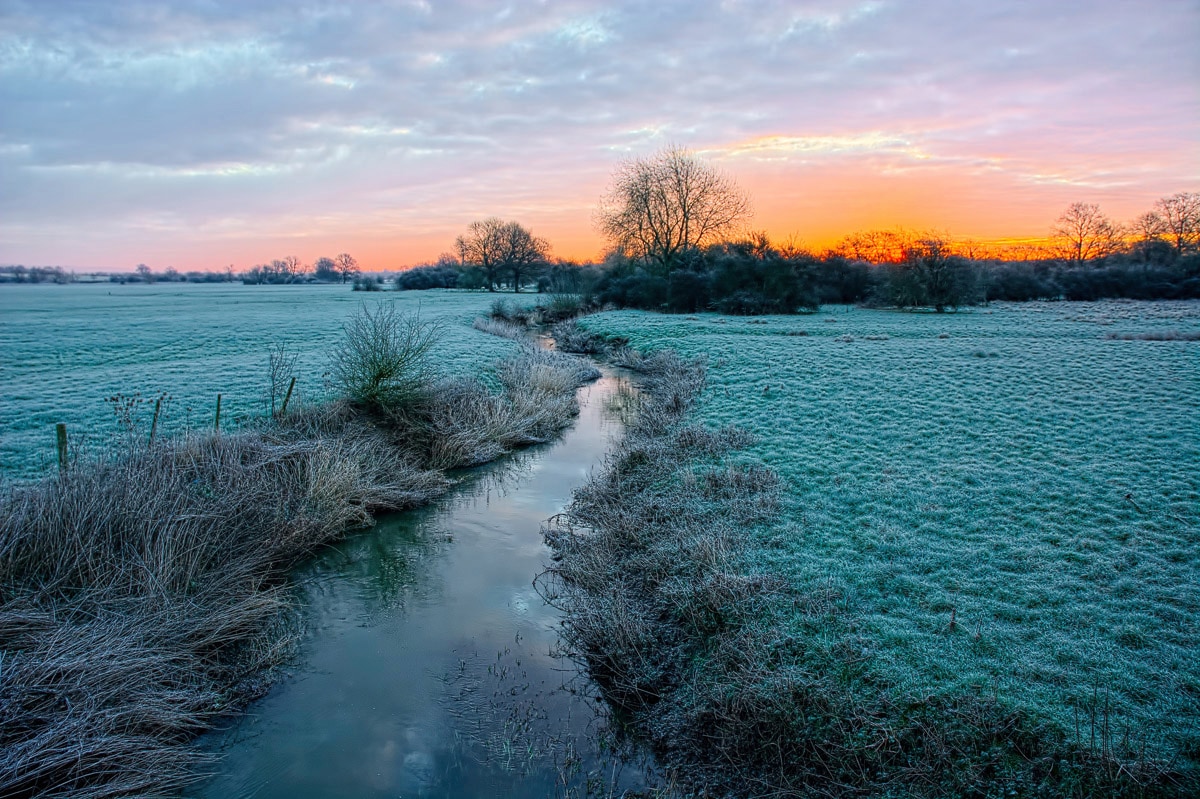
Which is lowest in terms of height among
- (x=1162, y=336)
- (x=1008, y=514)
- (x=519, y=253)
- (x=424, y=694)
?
(x=424, y=694)

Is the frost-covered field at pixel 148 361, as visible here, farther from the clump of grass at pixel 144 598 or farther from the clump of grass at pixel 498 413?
the clump of grass at pixel 144 598

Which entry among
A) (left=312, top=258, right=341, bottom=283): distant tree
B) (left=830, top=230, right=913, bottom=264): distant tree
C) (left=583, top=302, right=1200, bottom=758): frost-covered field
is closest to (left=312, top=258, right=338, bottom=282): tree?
(left=312, top=258, right=341, bottom=283): distant tree

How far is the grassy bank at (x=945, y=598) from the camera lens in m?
4.32

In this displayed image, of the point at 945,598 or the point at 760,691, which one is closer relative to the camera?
the point at 760,691

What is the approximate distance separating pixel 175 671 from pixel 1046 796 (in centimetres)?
730

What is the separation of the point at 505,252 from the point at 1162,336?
61.1 metres

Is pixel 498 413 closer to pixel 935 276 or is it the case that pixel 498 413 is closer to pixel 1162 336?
pixel 1162 336

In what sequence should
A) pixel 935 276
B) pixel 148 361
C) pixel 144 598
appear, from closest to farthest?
pixel 144 598 < pixel 148 361 < pixel 935 276

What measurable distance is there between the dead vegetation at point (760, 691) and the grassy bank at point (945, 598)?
0.07ft

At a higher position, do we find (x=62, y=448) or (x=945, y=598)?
(x=62, y=448)

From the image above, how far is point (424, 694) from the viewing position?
595 centimetres

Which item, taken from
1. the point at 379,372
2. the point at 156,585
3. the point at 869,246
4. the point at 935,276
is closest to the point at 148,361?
the point at 379,372

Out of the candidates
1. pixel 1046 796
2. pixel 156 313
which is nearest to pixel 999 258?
pixel 1046 796

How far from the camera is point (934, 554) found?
6883 millimetres
